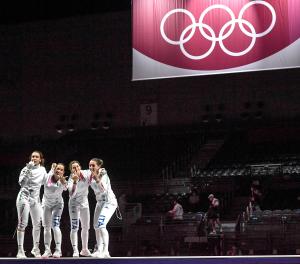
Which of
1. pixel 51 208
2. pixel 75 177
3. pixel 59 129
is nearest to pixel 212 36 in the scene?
pixel 75 177

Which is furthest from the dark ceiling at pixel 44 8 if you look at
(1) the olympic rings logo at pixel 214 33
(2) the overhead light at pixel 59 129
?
(1) the olympic rings logo at pixel 214 33

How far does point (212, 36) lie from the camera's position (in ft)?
32.6

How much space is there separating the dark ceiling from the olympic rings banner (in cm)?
817

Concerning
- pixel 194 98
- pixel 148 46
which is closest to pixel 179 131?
pixel 194 98

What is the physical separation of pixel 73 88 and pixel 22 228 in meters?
13.3

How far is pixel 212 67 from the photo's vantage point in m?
9.87

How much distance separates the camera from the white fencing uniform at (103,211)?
905 cm

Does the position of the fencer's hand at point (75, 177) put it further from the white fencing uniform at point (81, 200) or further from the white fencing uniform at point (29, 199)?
the white fencing uniform at point (29, 199)

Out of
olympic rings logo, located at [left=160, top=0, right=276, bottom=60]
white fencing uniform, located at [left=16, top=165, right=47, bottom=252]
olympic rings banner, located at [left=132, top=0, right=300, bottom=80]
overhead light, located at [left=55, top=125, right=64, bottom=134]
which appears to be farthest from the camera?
overhead light, located at [left=55, top=125, right=64, bottom=134]

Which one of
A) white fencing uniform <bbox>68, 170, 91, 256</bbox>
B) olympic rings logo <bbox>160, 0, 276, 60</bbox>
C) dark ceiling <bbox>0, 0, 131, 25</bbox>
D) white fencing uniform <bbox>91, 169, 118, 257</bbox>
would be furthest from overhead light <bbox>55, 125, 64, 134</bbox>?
white fencing uniform <bbox>91, 169, 118, 257</bbox>

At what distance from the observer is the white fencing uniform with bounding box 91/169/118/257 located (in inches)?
356

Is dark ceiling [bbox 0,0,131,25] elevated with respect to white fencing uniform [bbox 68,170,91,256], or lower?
elevated

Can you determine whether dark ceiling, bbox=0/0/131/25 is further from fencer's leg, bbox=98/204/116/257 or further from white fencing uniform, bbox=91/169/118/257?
fencer's leg, bbox=98/204/116/257

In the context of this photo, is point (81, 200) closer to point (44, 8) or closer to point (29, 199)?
point (29, 199)
